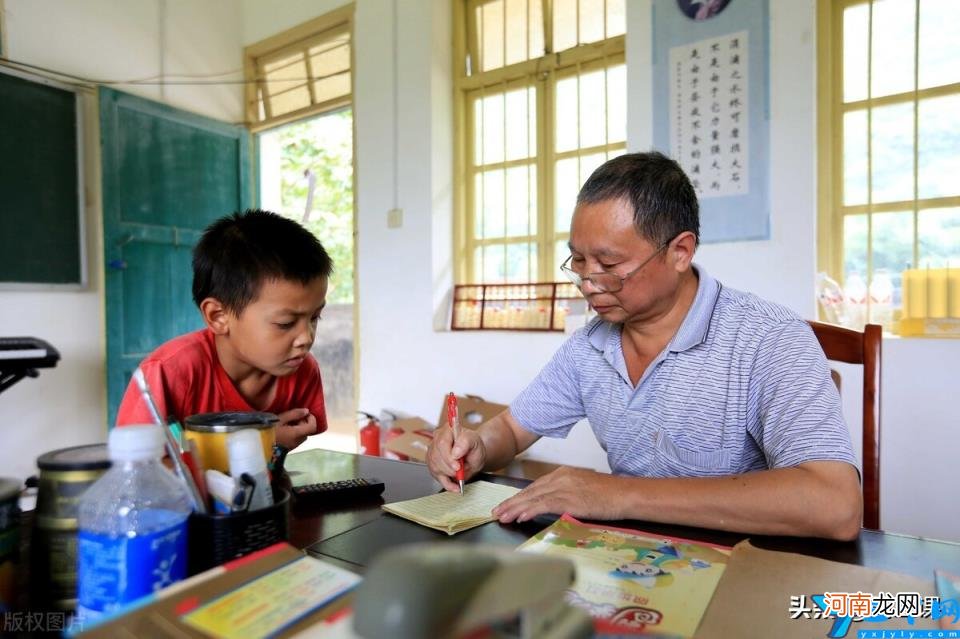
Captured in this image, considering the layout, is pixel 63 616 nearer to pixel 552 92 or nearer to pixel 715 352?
pixel 715 352

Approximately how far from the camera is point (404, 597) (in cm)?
25

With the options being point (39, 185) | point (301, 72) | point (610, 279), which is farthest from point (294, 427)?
point (301, 72)

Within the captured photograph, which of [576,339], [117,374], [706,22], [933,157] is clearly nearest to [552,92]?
[706,22]

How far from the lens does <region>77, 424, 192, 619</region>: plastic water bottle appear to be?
0.50 meters

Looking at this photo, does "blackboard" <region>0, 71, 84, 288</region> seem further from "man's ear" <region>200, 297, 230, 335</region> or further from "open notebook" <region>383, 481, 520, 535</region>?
"open notebook" <region>383, 481, 520, 535</region>

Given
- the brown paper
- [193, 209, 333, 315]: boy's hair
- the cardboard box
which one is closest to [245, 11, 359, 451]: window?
the cardboard box

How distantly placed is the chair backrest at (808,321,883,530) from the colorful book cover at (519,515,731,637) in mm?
599

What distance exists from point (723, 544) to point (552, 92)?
8.56ft

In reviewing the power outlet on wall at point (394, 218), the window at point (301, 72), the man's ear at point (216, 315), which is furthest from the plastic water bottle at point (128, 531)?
the window at point (301, 72)

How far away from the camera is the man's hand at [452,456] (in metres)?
1.10

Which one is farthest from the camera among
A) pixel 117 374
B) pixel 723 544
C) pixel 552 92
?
pixel 117 374

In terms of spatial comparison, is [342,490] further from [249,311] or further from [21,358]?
[21,358]

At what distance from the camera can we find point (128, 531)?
19.9 inches

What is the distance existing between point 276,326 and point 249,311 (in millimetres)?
63
